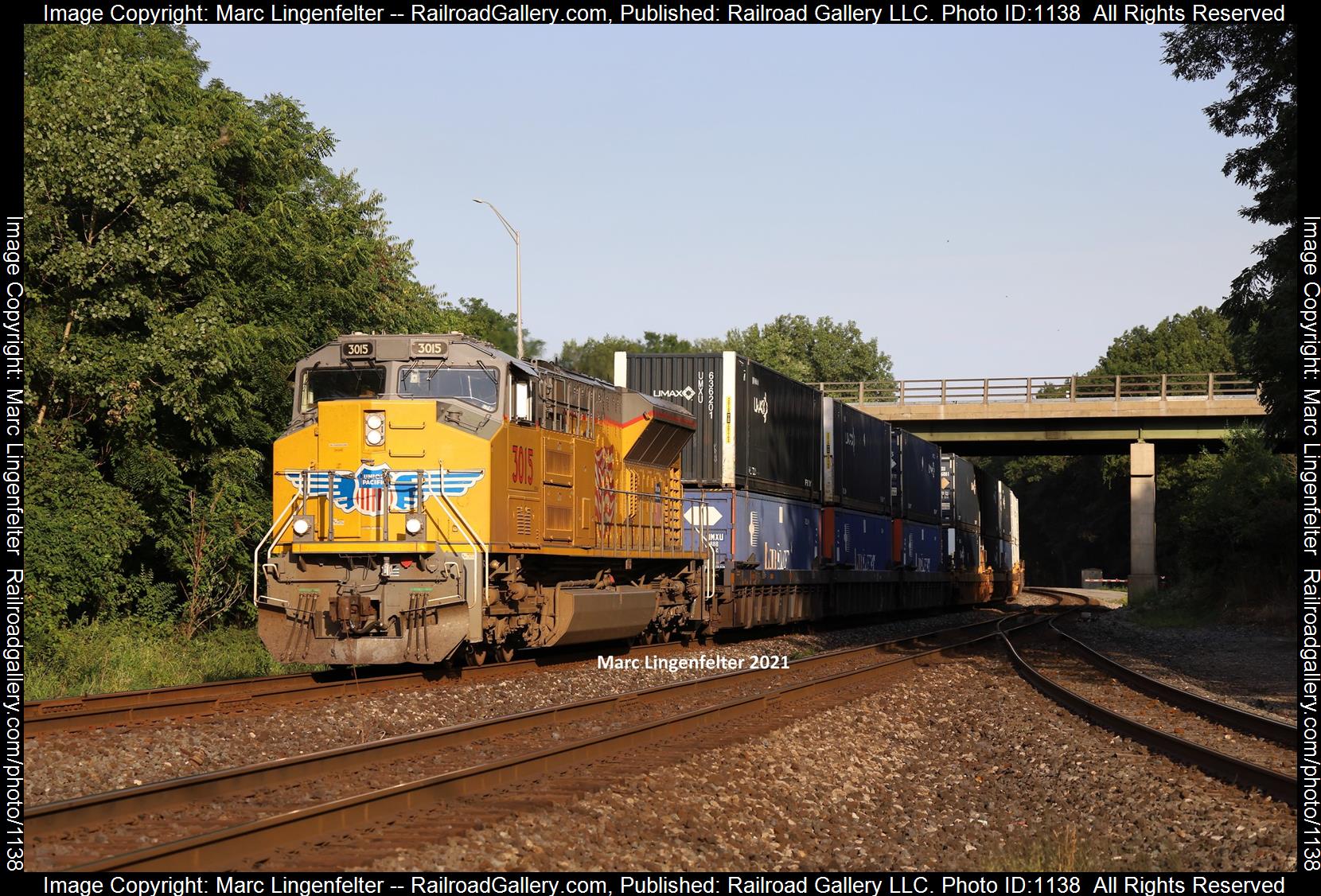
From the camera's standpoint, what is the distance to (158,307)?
1895cm

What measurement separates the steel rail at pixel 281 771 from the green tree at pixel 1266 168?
1019 centimetres

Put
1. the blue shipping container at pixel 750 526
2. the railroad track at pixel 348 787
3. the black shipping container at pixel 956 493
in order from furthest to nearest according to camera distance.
Result: the black shipping container at pixel 956 493 → the blue shipping container at pixel 750 526 → the railroad track at pixel 348 787

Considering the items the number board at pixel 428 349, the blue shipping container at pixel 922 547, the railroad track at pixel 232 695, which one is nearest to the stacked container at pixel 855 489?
the blue shipping container at pixel 922 547

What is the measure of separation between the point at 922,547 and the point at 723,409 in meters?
15.5

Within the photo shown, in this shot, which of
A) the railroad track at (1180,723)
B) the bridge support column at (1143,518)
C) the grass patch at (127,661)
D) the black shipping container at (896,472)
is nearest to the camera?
the railroad track at (1180,723)

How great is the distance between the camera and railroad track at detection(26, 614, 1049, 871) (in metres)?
6.60

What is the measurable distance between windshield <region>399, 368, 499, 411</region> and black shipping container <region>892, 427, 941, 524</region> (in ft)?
62.3

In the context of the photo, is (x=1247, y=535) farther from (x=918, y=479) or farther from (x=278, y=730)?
(x=278, y=730)

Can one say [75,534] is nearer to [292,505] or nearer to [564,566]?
[292,505]

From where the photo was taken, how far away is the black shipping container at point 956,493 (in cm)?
3897

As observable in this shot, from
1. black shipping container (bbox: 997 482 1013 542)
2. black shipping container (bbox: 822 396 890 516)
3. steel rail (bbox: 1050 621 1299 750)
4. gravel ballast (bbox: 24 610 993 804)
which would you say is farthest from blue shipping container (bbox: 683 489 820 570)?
black shipping container (bbox: 997 482 1013 542)

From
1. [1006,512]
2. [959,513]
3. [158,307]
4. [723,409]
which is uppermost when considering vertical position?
[158,307]

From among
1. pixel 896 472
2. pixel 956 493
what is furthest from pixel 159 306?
pixel 956 493

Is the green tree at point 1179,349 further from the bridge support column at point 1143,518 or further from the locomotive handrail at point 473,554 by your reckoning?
the locomotive handrail at point 473,554
